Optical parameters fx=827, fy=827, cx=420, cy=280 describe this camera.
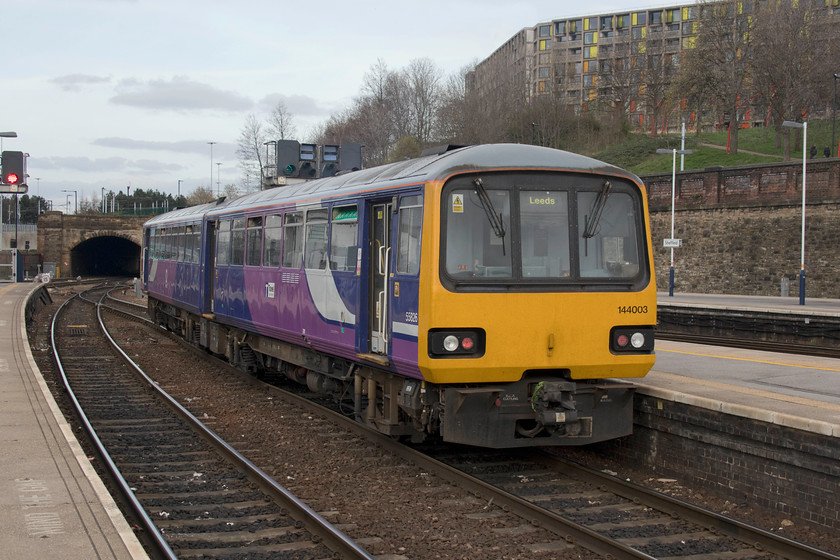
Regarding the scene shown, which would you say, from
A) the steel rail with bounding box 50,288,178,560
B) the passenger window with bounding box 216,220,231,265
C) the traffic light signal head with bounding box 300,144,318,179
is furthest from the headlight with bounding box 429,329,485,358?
the traffic light signal head with bounding box 300,144,318,179

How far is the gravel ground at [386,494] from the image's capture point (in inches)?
247

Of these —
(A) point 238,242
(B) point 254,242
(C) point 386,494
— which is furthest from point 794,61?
(C) point 386,494

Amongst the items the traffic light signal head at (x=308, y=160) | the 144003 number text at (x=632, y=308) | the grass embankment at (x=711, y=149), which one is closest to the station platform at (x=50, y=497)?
the 144003 number text at (x=632, y=308)

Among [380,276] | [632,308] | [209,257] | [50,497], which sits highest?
[209,257]

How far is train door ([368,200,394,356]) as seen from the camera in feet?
27.7

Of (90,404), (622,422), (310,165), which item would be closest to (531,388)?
(622,422)

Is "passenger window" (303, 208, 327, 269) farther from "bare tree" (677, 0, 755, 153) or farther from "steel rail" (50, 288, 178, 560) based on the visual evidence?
"bare tree" (677, 0, 755, 153)

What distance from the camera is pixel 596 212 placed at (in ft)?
26.4

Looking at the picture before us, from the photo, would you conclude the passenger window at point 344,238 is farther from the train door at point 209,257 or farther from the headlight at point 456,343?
the train door at point 209,257

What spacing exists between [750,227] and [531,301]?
31.8 metres

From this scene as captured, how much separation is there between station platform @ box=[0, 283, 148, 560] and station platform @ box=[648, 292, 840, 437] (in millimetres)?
5216

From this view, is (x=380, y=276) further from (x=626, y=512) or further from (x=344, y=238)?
(x=626, y=512)

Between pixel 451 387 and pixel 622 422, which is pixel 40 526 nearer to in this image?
pixel 451 387

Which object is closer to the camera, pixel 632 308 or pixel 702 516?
pixel 702 516
